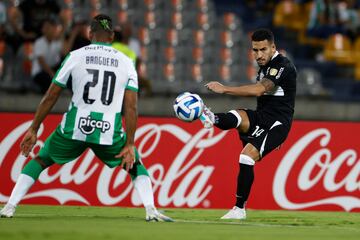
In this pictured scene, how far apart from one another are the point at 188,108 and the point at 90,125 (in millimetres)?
1446

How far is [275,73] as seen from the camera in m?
10.5

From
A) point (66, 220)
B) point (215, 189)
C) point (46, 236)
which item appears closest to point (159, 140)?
point (215, 189)

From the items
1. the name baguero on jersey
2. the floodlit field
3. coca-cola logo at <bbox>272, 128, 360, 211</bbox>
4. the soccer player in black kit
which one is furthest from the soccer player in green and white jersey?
coca-cola logo at <bbox>272, 128, 360, 211</bbox>

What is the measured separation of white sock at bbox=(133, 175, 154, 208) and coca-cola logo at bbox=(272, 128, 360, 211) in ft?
14.5

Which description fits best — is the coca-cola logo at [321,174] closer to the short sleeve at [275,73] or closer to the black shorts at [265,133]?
the black shorts at [265,133]

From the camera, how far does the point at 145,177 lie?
9172 mm

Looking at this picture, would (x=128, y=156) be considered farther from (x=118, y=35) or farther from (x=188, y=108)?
(x=118, y=35)

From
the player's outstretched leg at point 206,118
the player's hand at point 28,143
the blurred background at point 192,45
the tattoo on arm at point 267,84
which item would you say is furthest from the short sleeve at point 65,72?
the blurred background at point 192,45

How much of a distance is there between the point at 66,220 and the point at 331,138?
5.19m

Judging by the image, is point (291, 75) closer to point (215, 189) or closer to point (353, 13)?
point (215, 189)

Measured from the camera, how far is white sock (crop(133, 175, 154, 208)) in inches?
357

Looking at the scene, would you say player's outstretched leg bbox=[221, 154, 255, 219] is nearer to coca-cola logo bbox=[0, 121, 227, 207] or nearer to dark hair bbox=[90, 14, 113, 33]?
dark hair bbox=[90, 14, 113, 33]

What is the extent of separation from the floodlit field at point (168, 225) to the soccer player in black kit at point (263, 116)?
1.60 ft

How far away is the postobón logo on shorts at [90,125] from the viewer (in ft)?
29.6
